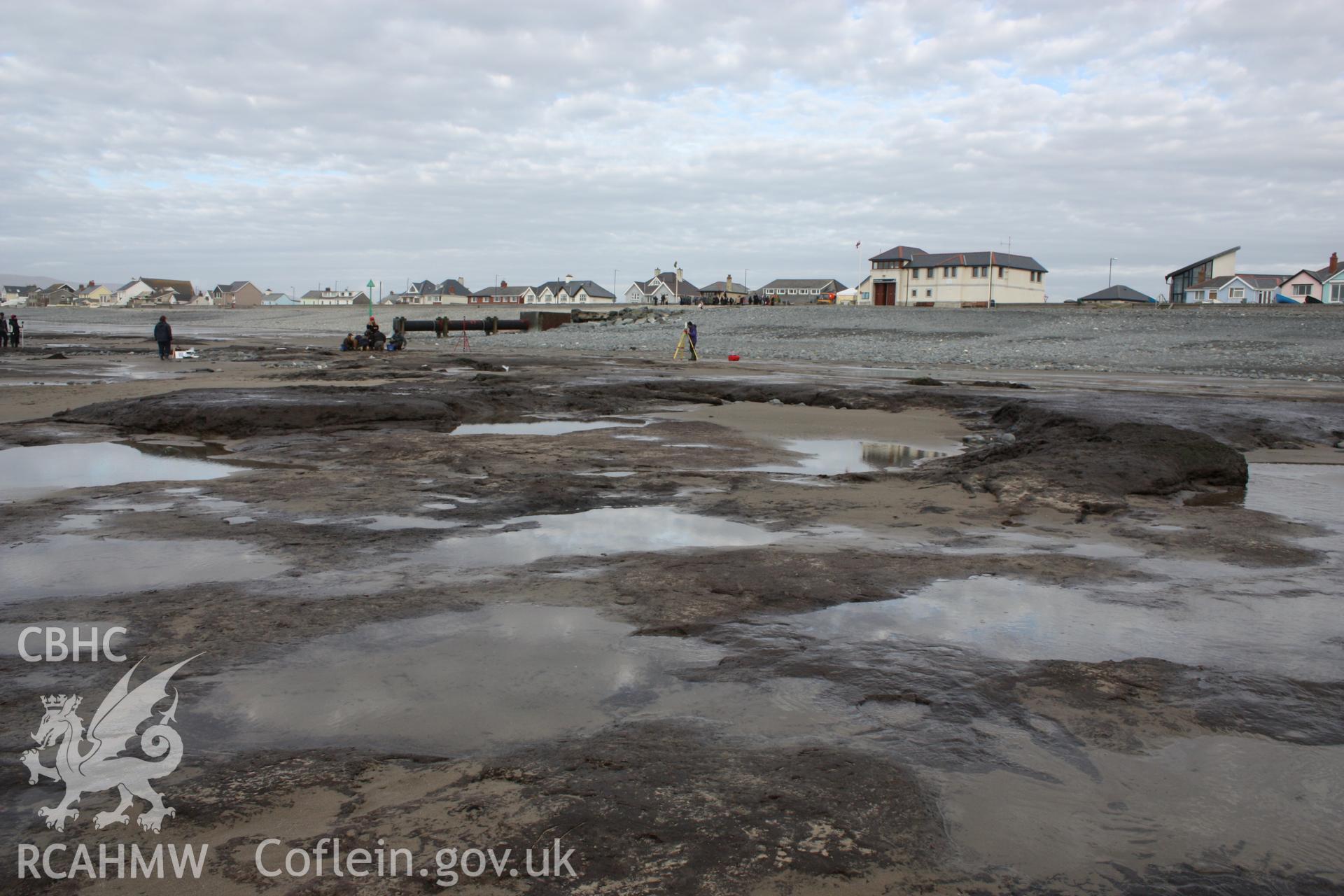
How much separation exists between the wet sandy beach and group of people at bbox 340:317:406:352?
19.9 meters

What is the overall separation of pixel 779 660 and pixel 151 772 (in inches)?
92.0

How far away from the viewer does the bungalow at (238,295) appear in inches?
5541

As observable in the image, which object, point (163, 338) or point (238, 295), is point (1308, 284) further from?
point (238, 295)

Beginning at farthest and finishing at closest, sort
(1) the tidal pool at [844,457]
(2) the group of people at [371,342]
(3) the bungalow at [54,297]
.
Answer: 1. (3) the bungalow at [54,297]
2. (2) the group of people at [371,342]
3. (1) the tidal pool at [844,457]

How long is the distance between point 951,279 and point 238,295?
113m

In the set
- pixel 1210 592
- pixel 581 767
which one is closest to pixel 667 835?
pixel 581 767

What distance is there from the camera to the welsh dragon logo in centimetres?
270

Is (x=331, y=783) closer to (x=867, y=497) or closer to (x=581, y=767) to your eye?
(x=581, y=767)

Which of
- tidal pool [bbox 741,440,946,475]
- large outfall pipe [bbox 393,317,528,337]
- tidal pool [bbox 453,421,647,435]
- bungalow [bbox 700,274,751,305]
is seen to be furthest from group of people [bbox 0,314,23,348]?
bungalow [bbox 700,274,751,305]

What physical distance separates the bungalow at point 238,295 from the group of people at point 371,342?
390ft

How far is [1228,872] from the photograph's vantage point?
8.19 ft

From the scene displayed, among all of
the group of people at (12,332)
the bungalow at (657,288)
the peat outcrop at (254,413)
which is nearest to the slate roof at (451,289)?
the bungalow at (657,288)

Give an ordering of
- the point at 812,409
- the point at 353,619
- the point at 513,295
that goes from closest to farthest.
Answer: the point at 353,619 → the point at 812,409 → the point at 513,295

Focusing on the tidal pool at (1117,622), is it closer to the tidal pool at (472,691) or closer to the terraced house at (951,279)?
the tidal pool at (472,691)
